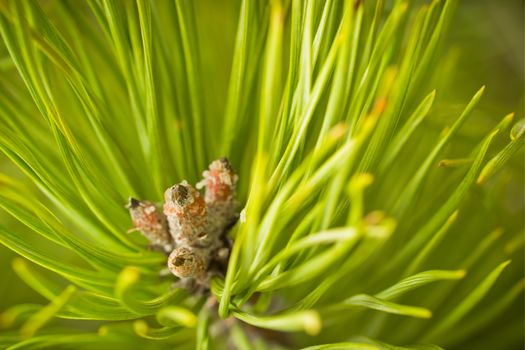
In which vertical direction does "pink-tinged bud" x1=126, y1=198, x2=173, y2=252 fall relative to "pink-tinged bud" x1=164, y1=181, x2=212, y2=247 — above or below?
above

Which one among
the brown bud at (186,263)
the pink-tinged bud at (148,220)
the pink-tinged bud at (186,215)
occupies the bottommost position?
the brown bud at (186,263)

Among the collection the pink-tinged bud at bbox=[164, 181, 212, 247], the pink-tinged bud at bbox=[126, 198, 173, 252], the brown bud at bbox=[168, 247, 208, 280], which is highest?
the pink-tinged bud at bbox=[126, 198, 173, 252]

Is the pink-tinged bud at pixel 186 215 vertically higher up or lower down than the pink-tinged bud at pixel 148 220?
lower down

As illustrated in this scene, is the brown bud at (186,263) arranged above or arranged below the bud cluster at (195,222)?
below

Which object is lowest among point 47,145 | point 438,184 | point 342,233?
point 342,233

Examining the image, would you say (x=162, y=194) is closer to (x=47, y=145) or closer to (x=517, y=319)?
(x=47, y=145)

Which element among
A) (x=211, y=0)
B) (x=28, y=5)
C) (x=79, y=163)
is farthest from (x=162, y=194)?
(x=211, y=0)
